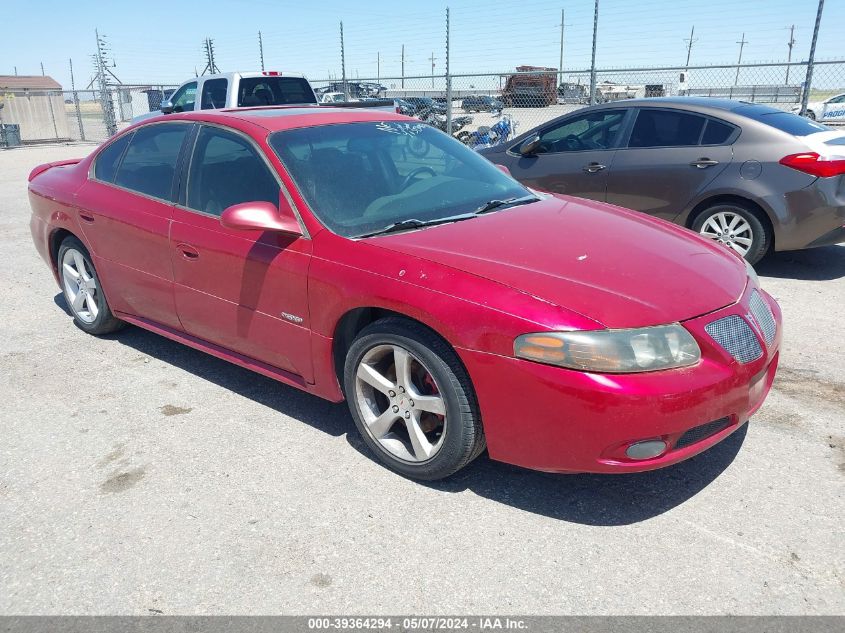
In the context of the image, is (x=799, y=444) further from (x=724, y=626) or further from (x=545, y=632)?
(x=545, y=632)

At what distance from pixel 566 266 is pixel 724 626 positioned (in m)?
1.43

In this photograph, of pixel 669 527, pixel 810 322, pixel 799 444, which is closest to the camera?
pixel 669 527

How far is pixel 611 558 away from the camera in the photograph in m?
2.57

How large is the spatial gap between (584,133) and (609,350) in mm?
5007

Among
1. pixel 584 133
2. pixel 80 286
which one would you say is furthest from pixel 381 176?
pixel 584 133

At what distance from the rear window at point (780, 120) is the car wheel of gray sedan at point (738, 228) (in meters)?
0.75

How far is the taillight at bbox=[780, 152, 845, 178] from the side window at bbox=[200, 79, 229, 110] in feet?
29.9

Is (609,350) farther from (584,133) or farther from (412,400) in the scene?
(584,133)

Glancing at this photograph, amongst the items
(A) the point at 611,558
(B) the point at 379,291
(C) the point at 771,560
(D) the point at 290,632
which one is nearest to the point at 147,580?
(D) the point at 290,632

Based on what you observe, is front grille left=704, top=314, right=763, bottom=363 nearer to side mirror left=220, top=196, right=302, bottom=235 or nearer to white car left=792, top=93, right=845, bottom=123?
side mirror left=220, top=196, right=302, bottom=235

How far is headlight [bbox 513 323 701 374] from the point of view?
8.22 ft

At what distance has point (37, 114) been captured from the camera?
2609cm

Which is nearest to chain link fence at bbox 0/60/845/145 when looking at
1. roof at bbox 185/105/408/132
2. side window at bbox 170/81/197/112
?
side window at bbox 170/81/197/112

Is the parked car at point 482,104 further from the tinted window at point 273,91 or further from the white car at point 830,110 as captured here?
the white car at point 830,110
